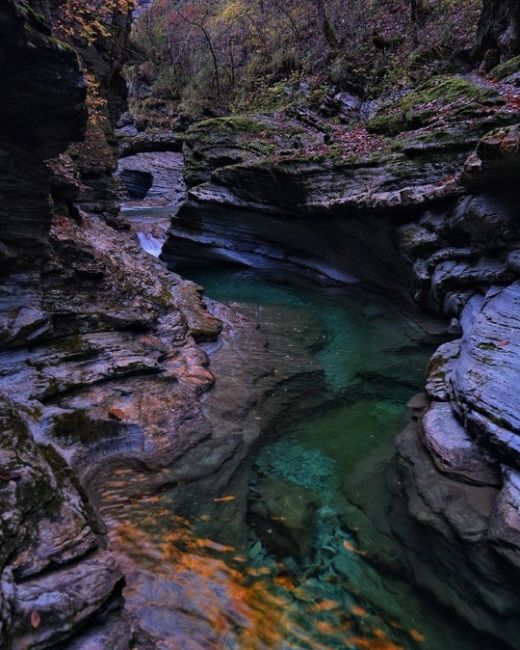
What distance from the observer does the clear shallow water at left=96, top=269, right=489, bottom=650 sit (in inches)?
129

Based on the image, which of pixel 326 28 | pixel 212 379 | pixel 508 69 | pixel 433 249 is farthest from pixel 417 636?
pixel 326 28

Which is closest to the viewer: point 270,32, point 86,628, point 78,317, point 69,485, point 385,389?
point 86,628

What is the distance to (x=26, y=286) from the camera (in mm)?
5395

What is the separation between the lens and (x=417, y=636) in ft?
10.9

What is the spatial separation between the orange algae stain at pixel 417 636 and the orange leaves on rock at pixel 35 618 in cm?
247

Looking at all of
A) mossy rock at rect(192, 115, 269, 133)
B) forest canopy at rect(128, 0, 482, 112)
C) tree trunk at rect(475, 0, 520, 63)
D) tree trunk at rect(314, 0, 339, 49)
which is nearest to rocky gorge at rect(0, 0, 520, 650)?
tree trunk at rect(475, 0, 520, 63)

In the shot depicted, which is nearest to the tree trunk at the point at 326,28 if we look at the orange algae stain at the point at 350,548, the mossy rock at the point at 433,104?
the mossy rock at the point at 433,104

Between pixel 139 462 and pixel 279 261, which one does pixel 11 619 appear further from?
pixel 279 261

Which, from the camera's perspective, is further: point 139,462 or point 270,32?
point 270,32

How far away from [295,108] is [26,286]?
12.8m

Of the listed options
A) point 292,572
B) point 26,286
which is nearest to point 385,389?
point 292,572

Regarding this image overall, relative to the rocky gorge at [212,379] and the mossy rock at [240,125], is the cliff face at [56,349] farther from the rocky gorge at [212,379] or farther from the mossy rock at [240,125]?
the mossy rock at [240,125]

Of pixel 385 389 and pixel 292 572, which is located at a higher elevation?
pixel 385 389

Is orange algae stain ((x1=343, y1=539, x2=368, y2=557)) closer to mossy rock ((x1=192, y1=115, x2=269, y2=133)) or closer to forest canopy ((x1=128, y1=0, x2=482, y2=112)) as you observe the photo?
mossy rock ((x1=192, y1=115, x2=269, y2=133))
